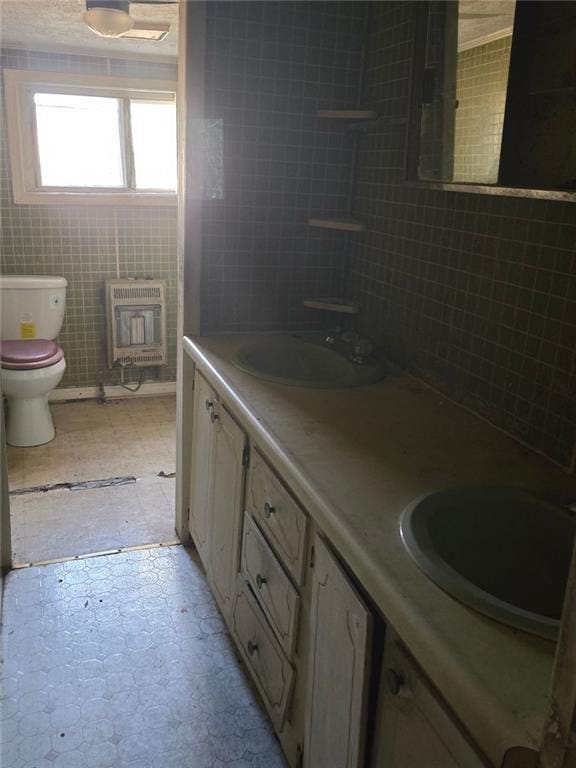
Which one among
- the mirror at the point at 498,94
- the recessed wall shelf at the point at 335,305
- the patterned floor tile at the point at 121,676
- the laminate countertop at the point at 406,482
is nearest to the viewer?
the laminate countertop at the point at 406,482

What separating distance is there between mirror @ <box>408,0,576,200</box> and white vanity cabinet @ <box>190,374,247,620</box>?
0.92 metres

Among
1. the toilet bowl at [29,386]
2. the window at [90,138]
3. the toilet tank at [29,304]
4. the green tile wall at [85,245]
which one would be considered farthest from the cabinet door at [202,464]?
the window at [90,138]

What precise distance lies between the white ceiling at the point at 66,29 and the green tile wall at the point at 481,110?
59.1 inches

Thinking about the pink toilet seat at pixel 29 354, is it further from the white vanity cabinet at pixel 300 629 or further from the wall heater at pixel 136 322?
the white vanity cabinet at pixel 300 629

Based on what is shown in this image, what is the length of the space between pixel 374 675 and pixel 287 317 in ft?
4.92

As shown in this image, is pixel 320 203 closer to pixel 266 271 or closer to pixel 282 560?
pixel 266 271

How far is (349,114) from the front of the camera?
204 cm

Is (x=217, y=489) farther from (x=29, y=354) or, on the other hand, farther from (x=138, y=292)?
(x=138, y=292)

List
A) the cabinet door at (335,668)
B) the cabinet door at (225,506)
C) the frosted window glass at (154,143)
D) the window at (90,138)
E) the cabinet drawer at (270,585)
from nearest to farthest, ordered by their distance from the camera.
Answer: the cabinet door at (335,668)
the cabinet drawer at (270,585)
the cabinet door at (225,506)
the window at (90,138)
the frosted window glass at (154,143)

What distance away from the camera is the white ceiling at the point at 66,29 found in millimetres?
2521

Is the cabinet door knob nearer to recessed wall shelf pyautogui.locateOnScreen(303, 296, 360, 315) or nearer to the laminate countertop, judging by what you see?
the laminate countertop

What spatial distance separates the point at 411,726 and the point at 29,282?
3.19 m

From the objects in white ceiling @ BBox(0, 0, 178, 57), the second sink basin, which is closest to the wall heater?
white ceiling @ BBox(0, 0, 178, 57)

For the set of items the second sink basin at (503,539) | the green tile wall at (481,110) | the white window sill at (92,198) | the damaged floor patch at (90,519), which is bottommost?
the damaged floor patch at (90,519)
